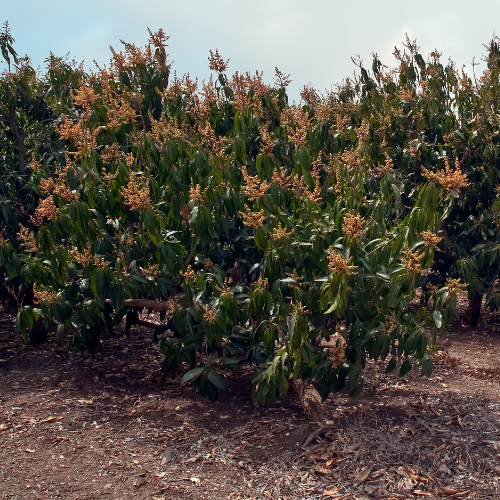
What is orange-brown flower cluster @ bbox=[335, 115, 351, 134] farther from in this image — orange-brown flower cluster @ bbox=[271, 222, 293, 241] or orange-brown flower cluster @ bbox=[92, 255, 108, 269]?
orange-brown flower cluster @ bbox=[92, 255, 108, 269]

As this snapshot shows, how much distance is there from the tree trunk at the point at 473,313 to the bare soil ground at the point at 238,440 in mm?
2335

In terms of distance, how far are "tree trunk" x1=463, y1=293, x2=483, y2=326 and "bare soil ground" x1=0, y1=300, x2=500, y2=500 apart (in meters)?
2.33

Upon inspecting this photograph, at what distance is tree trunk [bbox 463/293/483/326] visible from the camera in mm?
8359

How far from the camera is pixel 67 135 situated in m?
4.78

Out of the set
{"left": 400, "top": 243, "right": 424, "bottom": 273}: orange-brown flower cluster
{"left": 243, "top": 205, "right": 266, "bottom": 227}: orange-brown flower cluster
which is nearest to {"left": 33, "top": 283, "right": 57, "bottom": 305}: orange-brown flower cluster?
{"left": 243, "top": 205, "right": 266, "bottom": 227}: orange-brown flower cluster

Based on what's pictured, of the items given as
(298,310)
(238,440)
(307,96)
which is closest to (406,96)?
(307,96)

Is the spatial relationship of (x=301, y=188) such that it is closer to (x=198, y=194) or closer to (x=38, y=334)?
(x=198, y=194)

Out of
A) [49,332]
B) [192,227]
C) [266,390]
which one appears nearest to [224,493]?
[266,390]

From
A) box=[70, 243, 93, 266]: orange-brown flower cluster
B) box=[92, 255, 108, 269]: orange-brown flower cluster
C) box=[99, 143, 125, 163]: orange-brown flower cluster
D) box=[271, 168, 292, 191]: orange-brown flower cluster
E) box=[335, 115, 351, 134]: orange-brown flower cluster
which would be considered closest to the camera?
box=[271, 168, 292, 191]: orange-brown flower cluster

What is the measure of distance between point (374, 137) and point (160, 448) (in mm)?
4749

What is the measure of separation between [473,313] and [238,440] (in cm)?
520

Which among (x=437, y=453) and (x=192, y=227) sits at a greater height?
(x=192, y=227)

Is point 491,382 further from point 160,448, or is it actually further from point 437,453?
point 160,448

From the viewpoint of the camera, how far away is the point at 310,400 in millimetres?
4730
